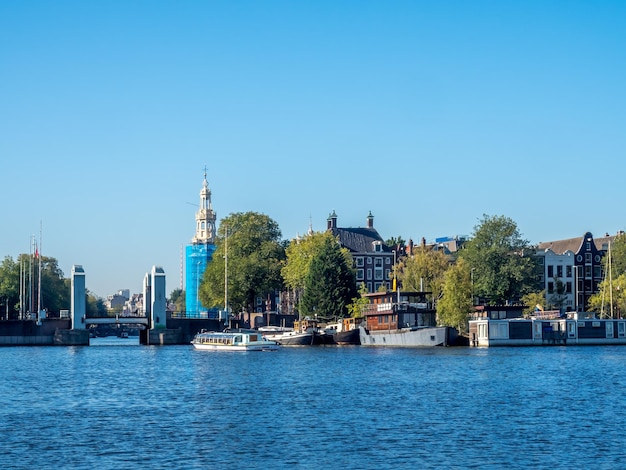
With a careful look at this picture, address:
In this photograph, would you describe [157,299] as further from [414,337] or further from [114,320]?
[414,337]

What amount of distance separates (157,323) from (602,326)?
6614cm

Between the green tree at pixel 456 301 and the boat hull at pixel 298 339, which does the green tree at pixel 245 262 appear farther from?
the green tree at pixel 456 301

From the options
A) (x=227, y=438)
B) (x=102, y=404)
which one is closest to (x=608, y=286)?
(x=102, y=404)

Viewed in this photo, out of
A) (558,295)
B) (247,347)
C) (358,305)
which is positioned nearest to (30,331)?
(247,347)

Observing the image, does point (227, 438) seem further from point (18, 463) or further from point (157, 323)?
point (157, 323)

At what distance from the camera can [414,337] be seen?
140750 mm

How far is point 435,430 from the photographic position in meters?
54.5

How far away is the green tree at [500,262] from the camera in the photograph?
16850 centimetres

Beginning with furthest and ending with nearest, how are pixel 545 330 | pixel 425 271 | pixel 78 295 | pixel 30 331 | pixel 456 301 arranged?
pixel 30 331, pixel 425 271, pixel 78 295, pixel 456 301, pixel 545 330

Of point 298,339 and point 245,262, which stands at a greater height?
point 245,262

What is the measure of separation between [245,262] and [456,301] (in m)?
45.0

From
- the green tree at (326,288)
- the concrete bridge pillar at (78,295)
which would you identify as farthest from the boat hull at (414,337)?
the concrete bridge pillar at (78,295)

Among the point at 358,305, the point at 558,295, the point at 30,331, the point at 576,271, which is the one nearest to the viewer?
the point at 358,305

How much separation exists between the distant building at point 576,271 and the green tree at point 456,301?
4051cm
